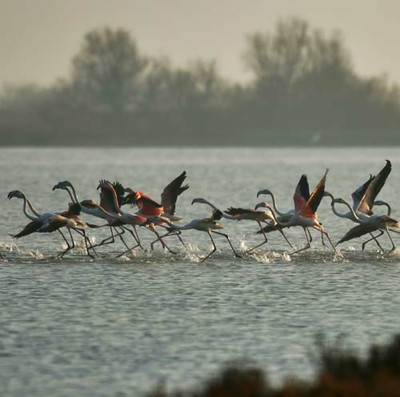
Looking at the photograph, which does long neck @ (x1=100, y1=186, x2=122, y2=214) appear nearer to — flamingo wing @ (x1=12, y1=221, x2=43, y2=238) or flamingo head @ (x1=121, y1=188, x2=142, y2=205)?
flamingo head @ (x1=121, y1=188, x2=142, y2=205)

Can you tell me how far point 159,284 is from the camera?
62.7ft

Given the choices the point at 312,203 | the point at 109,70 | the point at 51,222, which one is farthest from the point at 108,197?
the point at 109,70

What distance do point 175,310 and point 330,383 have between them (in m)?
6.18

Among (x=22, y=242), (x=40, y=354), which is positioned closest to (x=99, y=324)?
(x=40, y=354)

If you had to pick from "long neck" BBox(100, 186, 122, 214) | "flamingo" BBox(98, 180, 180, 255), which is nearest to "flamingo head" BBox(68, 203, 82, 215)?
"flamingo" BBox(98, 180, 180, 255)

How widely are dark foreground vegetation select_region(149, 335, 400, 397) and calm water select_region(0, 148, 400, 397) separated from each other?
41.6 inches

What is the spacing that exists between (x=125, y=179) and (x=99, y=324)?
1911 inches

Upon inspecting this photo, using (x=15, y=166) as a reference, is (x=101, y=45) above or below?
above

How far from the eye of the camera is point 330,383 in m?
10.4

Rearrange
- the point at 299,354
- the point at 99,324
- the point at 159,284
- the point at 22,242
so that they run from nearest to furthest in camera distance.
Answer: the point at 299,354
the point at 99,324
the point at 159,284
the point at 22,242

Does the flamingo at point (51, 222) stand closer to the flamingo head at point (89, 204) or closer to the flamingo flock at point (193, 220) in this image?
the flamingo flock at point (193, 220)

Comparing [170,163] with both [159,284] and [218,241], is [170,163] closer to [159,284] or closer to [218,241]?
[218,241]

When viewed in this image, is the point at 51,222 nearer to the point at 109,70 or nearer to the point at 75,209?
the point at 75,209

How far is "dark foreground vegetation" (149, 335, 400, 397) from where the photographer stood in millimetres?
10281
